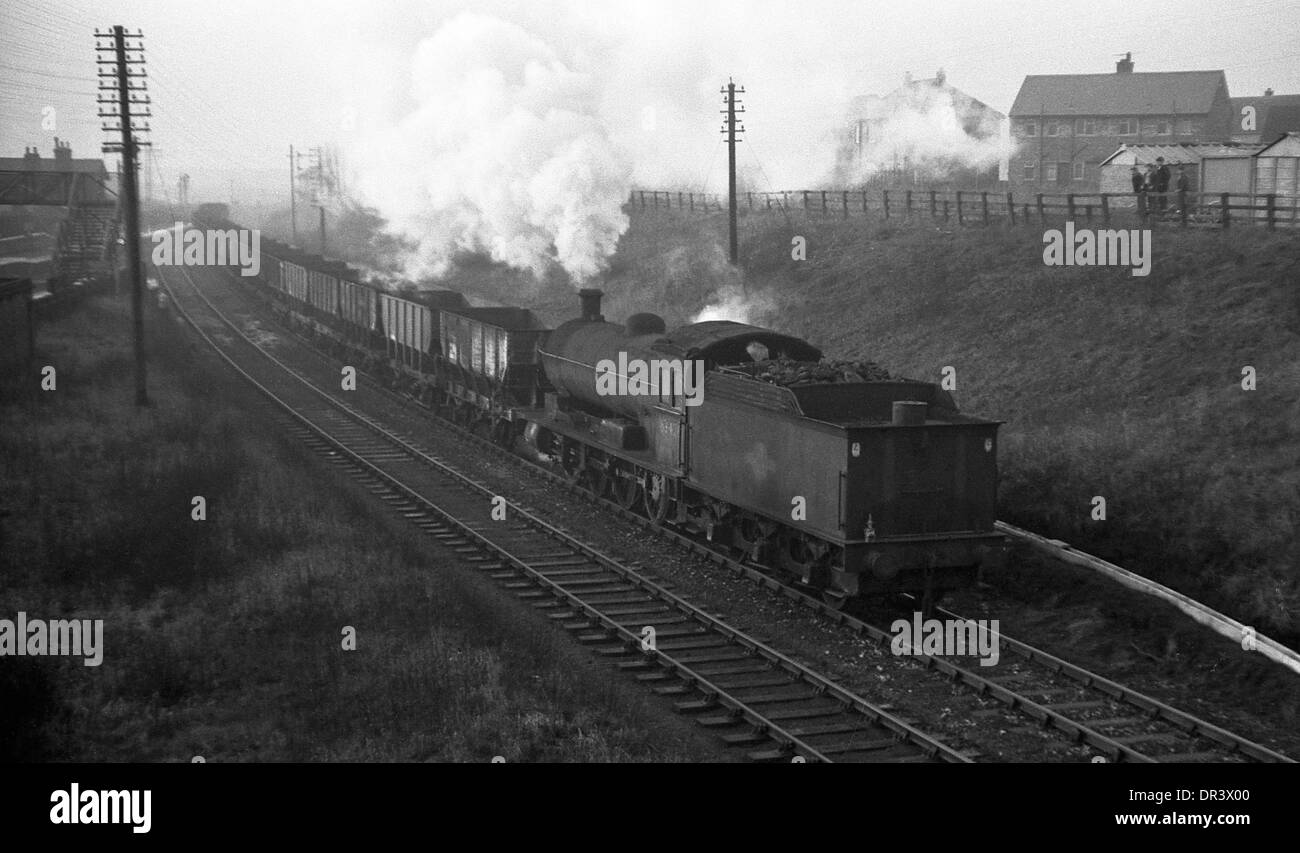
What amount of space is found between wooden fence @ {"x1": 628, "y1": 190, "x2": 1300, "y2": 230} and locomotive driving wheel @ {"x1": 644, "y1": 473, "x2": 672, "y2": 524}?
16.8 m

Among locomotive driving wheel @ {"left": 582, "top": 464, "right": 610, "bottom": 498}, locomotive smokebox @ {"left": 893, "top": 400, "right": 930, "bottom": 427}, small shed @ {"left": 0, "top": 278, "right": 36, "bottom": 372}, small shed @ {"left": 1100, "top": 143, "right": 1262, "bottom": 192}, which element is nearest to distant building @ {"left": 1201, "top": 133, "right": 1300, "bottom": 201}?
small shed @ {"left": 1100, "top": 143, "right": 1262, "bottom": 192}

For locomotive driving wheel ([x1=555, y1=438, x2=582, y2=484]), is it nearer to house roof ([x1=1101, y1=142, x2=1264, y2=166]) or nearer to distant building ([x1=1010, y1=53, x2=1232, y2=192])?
house roof ([x1=1101, y1=142, x2=1264, y2=166])

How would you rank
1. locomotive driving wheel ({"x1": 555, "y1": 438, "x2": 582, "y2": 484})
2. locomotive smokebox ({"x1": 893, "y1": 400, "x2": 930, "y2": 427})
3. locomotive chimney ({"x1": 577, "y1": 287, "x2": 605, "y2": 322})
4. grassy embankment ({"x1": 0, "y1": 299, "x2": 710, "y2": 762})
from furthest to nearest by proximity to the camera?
locomotive chimney ({"x1": 577, "y1": 287, "x2": 605, "y2": 322}) → locomotive driving wheel ({"x1": 555, "y1": 438, "x2": 582, "y2": 484}) → locomotive smokebox ({"x1": 893, "y1": 400, "x2": 930, "y2": 427}) → grassy embankment ({"x1": 0, "y1": 299, "x2": 710, "y2": 762})

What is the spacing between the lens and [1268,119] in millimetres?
39031

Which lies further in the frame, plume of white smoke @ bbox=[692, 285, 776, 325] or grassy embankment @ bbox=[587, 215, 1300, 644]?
plume of white smoke @ bbox=[692, 285, 776, 325]

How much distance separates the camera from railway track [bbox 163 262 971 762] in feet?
33.5

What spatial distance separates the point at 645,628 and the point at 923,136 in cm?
5687

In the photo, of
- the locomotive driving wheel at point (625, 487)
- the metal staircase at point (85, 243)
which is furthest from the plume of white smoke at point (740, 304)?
the metal staircase at point (85, 243)

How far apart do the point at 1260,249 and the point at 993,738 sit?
1946cm

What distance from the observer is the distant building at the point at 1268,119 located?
119 ft

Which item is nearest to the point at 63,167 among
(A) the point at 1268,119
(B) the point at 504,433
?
(B) the point at 504,433

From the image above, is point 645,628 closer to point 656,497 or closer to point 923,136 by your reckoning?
point 656,497

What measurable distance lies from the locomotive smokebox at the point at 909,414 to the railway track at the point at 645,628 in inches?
110

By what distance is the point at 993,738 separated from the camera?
1031cm
